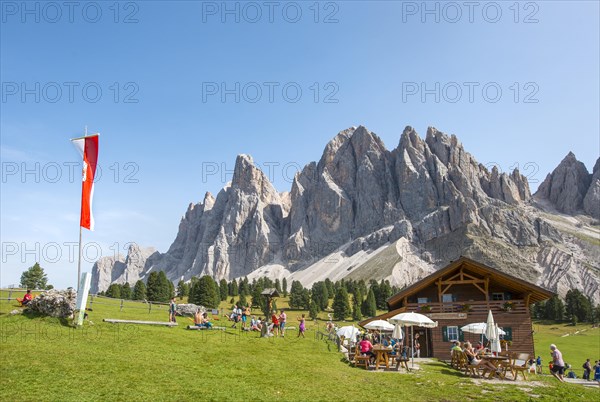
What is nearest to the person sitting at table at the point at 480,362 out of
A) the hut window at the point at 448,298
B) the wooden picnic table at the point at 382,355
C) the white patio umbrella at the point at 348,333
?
the wooden picnic table at the point at 382,355

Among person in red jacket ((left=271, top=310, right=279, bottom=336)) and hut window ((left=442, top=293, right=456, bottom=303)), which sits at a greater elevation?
hut window ((left=442, top=293, right=456, bottom=303))

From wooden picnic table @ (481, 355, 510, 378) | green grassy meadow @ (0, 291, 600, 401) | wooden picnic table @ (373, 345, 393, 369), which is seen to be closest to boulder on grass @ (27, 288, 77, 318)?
green grassy meadow @ (0, 291, 600, 401)

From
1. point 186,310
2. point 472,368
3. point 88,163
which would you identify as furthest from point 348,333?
point 88,163

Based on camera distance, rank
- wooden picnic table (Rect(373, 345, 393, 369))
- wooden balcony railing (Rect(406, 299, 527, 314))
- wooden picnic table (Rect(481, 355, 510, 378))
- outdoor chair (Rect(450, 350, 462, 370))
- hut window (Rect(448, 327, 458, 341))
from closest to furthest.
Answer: wooden picnic table (Rect(481, 355, 510, 378))
wooden picnic table (Rect(373, 345, 393, 369))
outdoor chair (Rect(450, 350, 462, 370))
wooden balcony railing (Rect(406, 299, 527, 314))
hut window (Rect(448, 327, 458, 341))

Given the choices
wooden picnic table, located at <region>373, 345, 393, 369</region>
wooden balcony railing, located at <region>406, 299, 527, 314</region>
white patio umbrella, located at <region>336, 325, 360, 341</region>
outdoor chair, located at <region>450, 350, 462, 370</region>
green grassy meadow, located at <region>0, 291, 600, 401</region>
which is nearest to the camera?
green grassy meadow, located at <region>0, 291, 600, 401</region>

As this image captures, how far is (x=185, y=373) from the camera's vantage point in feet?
50.0

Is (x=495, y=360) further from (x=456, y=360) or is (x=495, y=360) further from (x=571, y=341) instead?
(x=571, y=341)

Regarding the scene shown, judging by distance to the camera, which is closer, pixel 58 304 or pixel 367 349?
pixel 367 349

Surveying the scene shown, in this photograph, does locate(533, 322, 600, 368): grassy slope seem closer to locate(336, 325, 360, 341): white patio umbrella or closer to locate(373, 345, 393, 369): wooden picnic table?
locate(336, 325, 360, 341): white patio umbrella

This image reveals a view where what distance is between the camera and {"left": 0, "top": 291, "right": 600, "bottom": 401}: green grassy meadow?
42.4 ft

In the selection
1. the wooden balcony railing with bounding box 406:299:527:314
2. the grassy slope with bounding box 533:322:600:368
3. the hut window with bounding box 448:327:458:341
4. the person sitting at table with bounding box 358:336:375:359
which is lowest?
the grassy slope with bounding box 533:322:600:368

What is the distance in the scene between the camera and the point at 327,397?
13.5 m

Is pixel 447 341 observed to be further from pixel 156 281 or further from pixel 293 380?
pixel 156 281

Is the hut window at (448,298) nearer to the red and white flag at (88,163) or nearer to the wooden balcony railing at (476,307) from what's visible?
the wooden balcony railing at (476,307)
